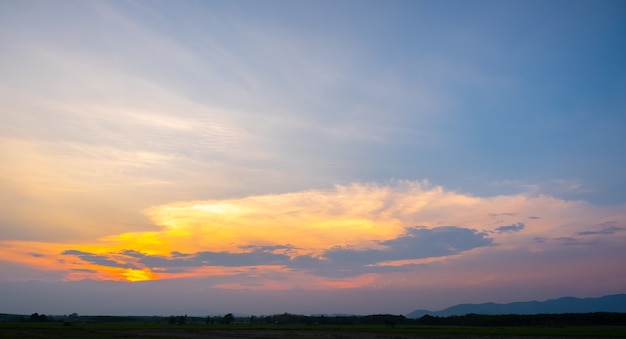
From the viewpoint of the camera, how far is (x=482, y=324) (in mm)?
123312

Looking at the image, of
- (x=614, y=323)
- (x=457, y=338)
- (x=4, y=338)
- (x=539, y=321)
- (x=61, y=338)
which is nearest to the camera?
(x=4, y=338)

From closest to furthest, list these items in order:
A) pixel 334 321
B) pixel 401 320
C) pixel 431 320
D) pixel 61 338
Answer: pixel 61 338 < pixel 431 320 < pixel 334 321 < pixel 401 320

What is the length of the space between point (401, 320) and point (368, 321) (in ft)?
41.9

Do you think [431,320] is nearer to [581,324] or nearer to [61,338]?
[581,324]

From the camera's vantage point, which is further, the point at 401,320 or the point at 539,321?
the point at 401,320

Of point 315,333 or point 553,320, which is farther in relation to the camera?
point 553,320

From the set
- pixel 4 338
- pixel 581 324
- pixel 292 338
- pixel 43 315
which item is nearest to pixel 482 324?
pixel 581 324

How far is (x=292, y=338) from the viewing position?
58438 mm

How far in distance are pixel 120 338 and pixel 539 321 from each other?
312ft

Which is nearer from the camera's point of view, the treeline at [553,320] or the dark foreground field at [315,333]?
the dark foreground field at [315,333]

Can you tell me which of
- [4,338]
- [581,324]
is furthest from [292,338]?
[581,324]

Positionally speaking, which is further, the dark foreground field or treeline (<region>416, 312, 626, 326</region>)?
treeline (<region>416, 312, 626, 326</region>)

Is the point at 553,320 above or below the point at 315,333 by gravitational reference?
below

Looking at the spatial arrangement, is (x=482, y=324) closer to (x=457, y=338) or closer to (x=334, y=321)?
(x=334, y=321)
